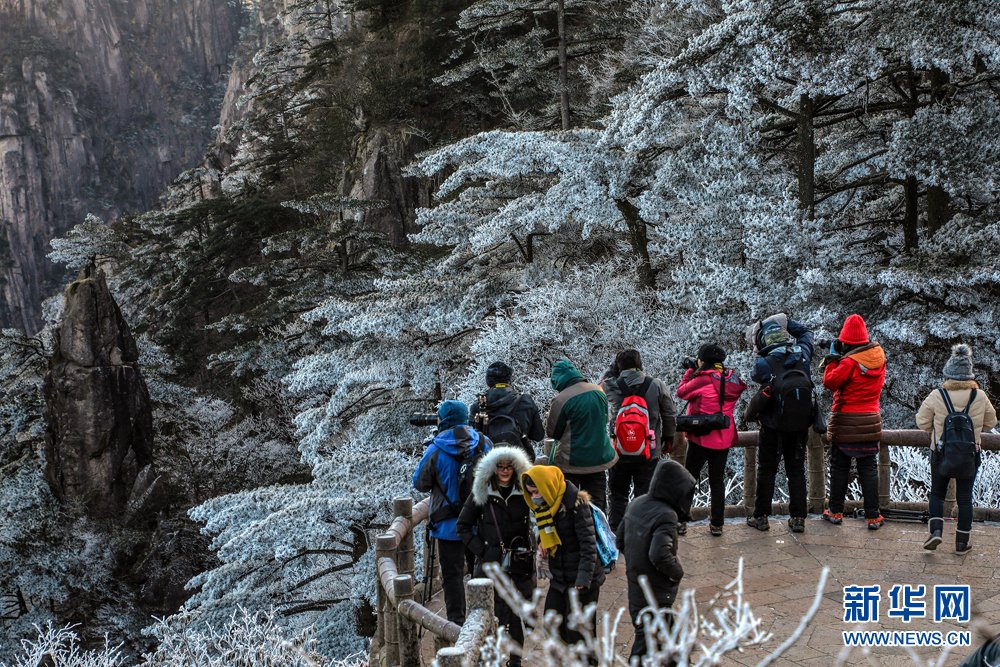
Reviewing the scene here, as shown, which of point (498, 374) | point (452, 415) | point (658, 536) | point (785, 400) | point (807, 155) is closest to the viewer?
point (658, 536)

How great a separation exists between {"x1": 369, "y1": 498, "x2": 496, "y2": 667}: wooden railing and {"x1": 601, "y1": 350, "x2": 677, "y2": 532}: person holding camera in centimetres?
148

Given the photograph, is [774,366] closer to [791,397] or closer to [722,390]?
[791,397]

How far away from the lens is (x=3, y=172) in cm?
5659

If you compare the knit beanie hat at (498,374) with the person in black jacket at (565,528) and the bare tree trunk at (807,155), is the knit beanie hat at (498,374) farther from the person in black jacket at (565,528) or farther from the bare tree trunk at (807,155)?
the bare tree trunk at (807,155)

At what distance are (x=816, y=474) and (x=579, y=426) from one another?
2554 mm

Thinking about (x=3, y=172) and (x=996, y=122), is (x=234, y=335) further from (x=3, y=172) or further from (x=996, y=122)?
(x=3, y=172)

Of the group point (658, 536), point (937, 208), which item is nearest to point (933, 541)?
point (658, 536)

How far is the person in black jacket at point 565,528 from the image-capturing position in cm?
351

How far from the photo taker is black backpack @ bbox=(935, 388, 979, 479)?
468cm

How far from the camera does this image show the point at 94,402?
70.5 ft

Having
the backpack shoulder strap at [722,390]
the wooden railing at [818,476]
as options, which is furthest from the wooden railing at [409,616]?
the wooden railing at [818,476]

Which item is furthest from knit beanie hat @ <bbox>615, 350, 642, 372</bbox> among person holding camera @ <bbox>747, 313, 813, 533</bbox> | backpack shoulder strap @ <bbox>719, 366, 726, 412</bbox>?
person holding camera @ <bbox>747, 313, 813, 533</bbox>

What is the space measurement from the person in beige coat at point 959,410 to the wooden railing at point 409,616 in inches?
131

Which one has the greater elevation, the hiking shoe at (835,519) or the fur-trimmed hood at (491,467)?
the fur-trimmed hood at (491,467)
